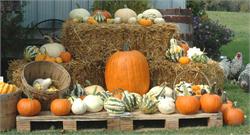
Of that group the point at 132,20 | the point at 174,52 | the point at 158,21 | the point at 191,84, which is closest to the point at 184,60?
the point at 174,52

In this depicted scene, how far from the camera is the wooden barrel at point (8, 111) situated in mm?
5855

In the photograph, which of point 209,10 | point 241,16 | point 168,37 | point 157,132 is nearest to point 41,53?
point 168,37

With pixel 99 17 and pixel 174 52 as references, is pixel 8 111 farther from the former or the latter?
pixel 174 52

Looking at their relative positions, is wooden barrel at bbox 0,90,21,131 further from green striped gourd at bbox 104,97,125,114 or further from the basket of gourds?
the basket of gourds

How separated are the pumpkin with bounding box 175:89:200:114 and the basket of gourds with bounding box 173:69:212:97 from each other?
0.25 metres

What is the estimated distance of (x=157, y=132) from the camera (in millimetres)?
5832

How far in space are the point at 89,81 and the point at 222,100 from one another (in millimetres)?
1819

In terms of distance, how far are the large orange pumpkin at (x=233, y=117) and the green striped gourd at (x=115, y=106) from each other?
1.17 metres

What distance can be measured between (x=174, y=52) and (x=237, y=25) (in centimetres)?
1069

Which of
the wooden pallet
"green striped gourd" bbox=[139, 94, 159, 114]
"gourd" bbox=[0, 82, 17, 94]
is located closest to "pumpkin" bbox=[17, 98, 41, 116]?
the wooden pallet

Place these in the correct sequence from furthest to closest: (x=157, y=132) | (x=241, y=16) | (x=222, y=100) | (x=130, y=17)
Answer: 1. (x=241, y=16)
2. (x=130, y=17)
3. (x=222, y=100)
4. (x=157, y=132)

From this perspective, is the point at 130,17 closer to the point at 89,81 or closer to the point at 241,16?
the point at 89,81

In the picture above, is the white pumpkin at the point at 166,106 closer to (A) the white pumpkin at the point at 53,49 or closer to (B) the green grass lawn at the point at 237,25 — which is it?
(A) the white pumpkin at the point at 53,49

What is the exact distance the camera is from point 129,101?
20.2 ft
